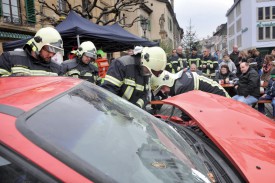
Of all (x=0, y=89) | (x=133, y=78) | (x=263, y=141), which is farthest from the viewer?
(x=133, y=78)

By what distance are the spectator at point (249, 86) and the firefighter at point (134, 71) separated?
11.4ft

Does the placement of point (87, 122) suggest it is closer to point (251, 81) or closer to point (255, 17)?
point (251, 81)

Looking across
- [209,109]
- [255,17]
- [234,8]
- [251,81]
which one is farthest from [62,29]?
[234,8]

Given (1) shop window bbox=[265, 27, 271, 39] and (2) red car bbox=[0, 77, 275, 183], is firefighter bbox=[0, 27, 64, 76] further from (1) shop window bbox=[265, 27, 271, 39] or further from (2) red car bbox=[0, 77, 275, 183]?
(1) shop window bbox=[265, 27, 271, 39]

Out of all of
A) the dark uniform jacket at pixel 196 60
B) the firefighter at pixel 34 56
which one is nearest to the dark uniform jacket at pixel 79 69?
the firefighter at pixel 34 56

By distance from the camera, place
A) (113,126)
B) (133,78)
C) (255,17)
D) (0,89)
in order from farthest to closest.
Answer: (255,17) < (133,78) < (0,89) < (113,126)

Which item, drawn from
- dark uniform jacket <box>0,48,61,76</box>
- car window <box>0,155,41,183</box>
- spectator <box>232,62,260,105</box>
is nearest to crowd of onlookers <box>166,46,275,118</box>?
spectator <box>232,62,260,105</box>

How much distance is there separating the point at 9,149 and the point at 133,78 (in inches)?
101

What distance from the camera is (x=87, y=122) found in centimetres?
126

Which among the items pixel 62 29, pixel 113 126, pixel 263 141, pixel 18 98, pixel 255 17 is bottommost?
pixel 263 141

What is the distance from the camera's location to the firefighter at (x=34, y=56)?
3.56 meters

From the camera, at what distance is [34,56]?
12.1 feet

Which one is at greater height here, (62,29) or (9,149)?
(62,29)

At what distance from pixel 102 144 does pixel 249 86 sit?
5679mm
